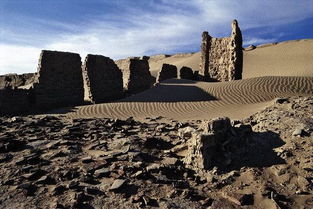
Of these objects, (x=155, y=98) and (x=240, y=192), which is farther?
(x=155, y=98)

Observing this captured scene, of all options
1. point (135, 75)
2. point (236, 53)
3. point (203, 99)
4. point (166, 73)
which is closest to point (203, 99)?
point (203, 99)

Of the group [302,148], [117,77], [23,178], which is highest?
[117,77]

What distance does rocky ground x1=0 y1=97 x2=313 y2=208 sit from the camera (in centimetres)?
473

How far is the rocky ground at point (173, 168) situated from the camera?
15.5ft

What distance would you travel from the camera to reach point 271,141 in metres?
6.05

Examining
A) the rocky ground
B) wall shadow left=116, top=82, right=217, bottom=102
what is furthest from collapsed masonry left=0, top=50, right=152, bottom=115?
the rocky ground

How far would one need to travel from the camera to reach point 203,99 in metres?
14.9

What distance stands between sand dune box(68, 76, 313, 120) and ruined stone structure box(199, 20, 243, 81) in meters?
2.86

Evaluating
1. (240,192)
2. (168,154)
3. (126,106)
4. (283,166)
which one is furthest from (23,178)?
(126,106)

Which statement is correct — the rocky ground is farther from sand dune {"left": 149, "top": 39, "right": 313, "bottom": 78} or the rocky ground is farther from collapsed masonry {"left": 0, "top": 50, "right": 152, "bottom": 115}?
sand dune {"left": 149, "top": 39, "right": 313, "bottom": 78}

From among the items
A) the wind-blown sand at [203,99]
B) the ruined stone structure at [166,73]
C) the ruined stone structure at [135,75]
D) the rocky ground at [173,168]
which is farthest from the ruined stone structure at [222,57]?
the rocky ground at [173,168]

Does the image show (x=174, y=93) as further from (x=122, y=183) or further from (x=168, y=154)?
Result: (x=122, y=183)

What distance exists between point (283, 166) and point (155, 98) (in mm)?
9912

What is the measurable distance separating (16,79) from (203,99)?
917cm
